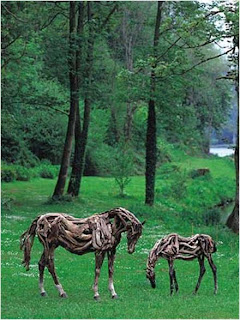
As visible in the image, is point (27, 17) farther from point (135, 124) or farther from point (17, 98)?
point (135, 124)

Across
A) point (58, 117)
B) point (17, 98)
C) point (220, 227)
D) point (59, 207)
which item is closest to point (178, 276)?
point (220, 227)

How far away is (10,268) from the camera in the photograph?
1725cm

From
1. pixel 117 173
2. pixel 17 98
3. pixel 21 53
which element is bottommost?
pixel 117 173

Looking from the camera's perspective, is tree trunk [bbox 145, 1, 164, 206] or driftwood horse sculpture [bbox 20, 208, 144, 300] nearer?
driftwood horse sculpture [bbox 20, 208, 144, 300]

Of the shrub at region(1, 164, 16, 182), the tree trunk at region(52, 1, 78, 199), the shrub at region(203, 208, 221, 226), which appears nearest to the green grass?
the shrub at region(203, 208, 221, 226)

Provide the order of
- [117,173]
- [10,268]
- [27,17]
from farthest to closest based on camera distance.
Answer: [117,173]
[27,17]
[10,268]

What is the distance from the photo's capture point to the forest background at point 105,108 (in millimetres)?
27125

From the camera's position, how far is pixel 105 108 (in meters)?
38.3

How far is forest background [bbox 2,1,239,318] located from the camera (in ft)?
89.0

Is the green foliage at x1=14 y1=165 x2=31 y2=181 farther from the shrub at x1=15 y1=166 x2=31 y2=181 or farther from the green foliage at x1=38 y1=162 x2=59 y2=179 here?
the green foliage at x1=38 y1=162 x2=59 y2=179

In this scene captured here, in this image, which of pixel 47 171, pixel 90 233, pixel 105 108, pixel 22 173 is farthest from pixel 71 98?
pixel 90 233

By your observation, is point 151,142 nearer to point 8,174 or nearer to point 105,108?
point 105,108

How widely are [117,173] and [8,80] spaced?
31.4 ft

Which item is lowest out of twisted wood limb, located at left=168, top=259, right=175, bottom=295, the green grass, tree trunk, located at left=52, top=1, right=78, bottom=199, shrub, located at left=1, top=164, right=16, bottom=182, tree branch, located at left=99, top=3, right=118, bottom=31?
the green grass
